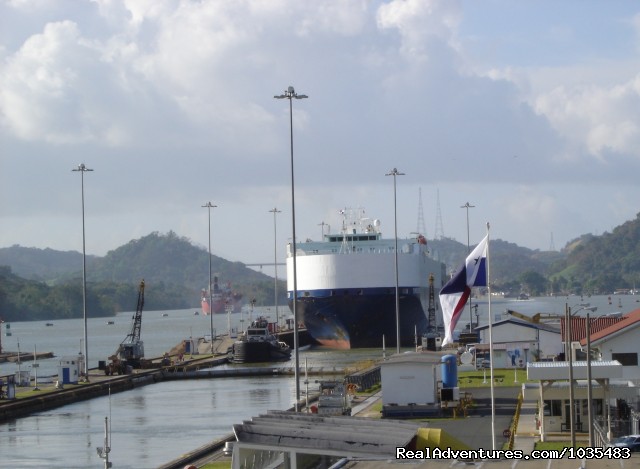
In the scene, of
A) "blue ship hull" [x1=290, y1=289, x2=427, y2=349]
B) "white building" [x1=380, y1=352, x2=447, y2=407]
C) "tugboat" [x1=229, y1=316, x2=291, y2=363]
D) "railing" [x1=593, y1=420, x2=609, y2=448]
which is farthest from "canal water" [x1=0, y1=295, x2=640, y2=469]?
"blue ship hull" [x1=290, y1=289, x2=427, y2=349]

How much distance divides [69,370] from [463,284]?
37.0 m

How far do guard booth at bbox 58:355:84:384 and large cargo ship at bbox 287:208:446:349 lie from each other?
29.7 metres

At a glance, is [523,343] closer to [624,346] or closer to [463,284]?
[624,346]

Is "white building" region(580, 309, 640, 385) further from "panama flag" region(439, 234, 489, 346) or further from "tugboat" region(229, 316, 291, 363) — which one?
"tugboat" region(229, 316, 291, 363)

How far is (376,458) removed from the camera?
1962 cm

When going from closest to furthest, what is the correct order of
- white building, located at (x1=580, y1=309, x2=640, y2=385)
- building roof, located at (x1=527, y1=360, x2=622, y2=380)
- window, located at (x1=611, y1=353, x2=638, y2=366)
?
building roof, located at (x1=527, y1=360, x2=622, y2=380) → white building, located at (x1=580, y1=309, x2=640, y2=385) → window, located at (x1=611, y1=353, x2=638, y2=366)

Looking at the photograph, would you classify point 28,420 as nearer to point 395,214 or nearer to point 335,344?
point 395,214

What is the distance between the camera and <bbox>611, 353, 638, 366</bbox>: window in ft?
127

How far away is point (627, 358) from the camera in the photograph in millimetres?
38688

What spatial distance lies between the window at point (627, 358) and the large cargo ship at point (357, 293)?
167ft

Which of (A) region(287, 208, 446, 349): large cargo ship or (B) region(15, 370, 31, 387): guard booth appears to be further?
(A) region(287, 208, 446, 349): large cargo ship

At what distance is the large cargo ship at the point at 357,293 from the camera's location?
3533 inches

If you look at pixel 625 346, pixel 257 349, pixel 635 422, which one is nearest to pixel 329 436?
pixel 635 422

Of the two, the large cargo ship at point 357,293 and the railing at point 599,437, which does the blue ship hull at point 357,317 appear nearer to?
the large cargo ship at point 357,293
